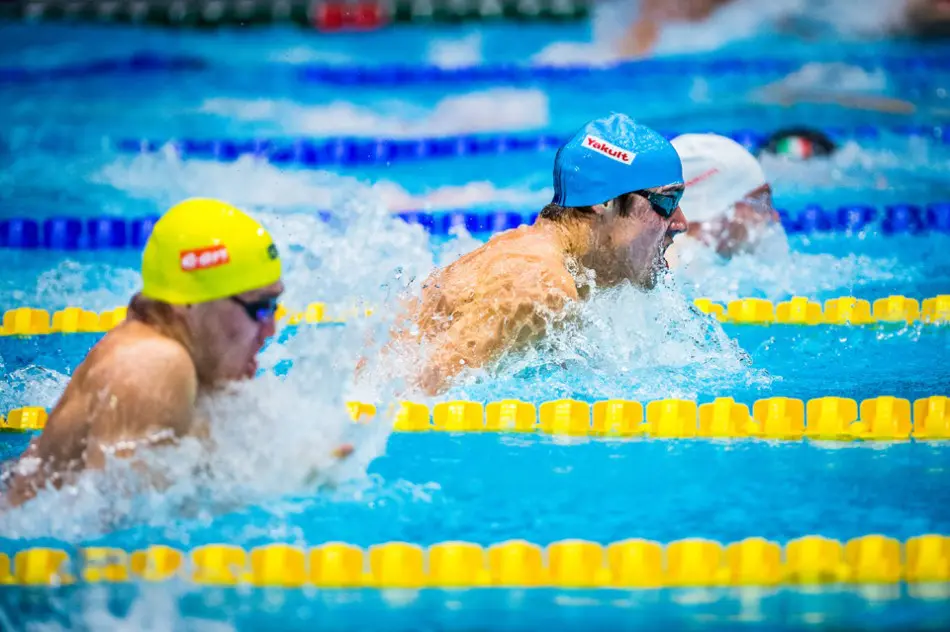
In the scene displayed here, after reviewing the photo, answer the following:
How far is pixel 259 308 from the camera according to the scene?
8.63 ft

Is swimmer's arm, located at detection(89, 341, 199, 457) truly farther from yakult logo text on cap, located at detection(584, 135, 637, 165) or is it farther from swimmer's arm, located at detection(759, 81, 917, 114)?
swimmer's arm, located at detection(759, 81, 917, 114)

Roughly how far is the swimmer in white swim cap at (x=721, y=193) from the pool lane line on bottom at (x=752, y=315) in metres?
0.58

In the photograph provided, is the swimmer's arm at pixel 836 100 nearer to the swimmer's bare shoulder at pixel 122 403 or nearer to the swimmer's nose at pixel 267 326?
the swimmer's nose at pixel 267 326

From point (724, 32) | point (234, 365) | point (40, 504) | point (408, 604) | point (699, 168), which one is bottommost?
point (408, 604)

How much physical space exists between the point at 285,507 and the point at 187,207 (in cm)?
73

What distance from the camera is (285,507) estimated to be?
2.88 meters

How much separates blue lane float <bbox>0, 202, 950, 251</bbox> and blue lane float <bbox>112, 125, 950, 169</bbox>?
1.17 m

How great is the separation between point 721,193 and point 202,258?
10.9 ft

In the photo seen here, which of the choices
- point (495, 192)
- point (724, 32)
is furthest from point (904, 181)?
point (724, 32)

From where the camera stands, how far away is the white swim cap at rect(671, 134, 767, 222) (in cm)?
540

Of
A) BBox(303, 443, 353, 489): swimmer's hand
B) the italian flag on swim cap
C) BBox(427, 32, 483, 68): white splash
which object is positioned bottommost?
BBox(303, 443, 353, 489): swimmer's hand

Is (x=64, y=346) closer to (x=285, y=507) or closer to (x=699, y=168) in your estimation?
(x=285, y=507)

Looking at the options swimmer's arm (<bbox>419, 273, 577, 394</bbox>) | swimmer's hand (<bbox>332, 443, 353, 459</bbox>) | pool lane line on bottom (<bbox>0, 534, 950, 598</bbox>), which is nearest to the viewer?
pool lane line on bottom (<bbox>0, 534, 950, 598</bbox>)

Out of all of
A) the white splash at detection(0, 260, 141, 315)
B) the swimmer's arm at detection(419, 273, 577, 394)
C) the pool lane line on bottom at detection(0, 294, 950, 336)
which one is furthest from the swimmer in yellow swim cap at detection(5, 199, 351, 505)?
the white splash at detection(0, 260, 141, 315)
